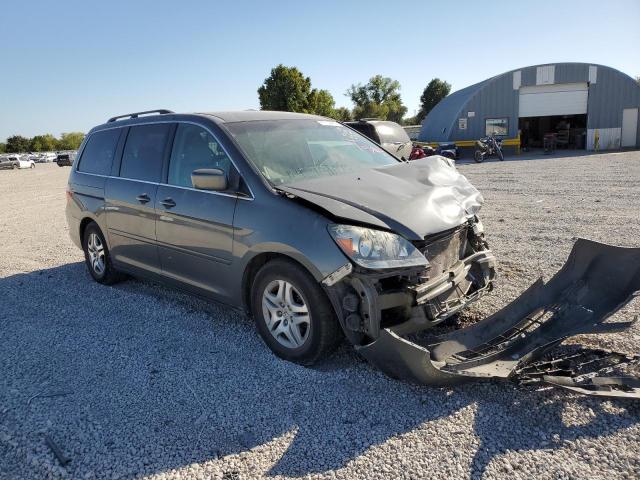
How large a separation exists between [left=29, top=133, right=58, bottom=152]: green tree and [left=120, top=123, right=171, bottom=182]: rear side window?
387 feet

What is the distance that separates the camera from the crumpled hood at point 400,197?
3334 millimetres

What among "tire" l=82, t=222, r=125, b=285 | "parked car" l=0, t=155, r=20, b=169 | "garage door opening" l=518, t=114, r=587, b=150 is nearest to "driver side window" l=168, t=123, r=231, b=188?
"tire" l=82, t=222, r=125, b=285

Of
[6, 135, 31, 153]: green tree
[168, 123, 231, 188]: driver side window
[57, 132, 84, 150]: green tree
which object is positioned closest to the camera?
[168, 123, 231, 188]: driver side window

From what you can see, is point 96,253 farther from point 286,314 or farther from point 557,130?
point 557,130

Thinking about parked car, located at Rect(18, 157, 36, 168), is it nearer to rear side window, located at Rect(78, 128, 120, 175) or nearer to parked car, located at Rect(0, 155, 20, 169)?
parked car, located at Rect(0, 155, 20, 169)

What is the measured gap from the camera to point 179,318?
15.5ft

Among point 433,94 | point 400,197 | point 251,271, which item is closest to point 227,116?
point 251,271

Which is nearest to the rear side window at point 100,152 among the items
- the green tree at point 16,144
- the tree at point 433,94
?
the tree at point 433,94

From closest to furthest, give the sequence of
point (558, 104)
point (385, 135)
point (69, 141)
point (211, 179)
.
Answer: point (211, 179) < point (385, 135) < point (558, 104) < point (69, 141)

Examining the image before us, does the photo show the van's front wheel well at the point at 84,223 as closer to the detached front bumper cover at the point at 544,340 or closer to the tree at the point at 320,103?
the detached front bumper cover at the point at 544,340

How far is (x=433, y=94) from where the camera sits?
75.6 metres

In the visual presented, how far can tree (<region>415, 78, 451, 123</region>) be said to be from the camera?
75.0 meters

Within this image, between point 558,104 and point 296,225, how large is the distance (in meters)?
32.0

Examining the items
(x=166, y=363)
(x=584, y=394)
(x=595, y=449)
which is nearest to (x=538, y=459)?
(x=595, y=449)
